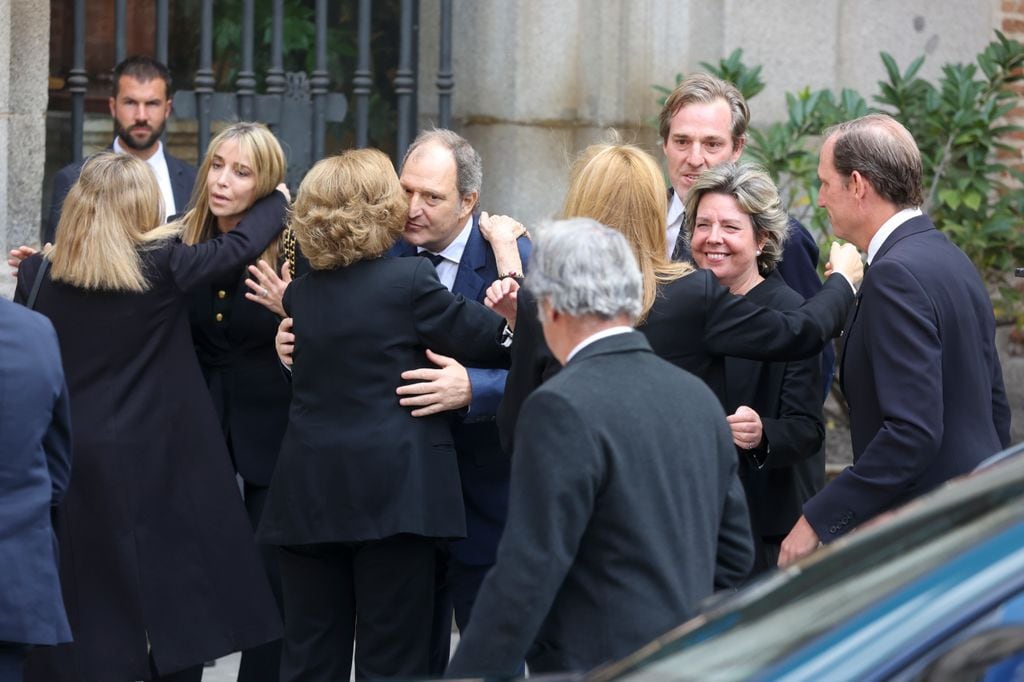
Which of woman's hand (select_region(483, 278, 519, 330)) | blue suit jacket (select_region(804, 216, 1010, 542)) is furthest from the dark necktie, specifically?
blue suit jacket (select_region(804, 216, 1010, 542))

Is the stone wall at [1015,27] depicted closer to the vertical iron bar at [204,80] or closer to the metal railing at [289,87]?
the metal railing at [289,87]

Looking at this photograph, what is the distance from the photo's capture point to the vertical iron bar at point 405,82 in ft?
24.3

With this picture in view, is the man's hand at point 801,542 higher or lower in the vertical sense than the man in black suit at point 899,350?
lower

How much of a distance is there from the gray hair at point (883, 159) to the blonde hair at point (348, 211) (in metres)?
1.24

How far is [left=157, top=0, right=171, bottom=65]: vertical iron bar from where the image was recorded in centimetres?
698

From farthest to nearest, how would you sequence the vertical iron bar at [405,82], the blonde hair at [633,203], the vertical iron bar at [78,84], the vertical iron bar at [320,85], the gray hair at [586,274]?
the vertical iron bar at [405,82] < the vertical iron bar at [320,85] < the vertical iron bar at [78,84] < the blonde hair at [633,203] < the gray hair at [586,274]

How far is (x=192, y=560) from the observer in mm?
5203

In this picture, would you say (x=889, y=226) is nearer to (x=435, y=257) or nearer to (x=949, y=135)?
(x=435, y=257)

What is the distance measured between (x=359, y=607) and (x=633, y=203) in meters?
1.48

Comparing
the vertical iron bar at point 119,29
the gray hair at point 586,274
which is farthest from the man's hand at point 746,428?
the vertical iron bar at point 119,29

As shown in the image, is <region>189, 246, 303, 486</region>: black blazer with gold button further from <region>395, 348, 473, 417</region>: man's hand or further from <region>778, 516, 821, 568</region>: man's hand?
<region>778, 516, 821, 568</region>: man's hand

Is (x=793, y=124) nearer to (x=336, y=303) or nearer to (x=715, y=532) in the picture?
(x=336, y=303)

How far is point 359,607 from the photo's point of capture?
15.9 ft

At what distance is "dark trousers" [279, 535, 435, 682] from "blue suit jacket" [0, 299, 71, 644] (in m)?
0.80
